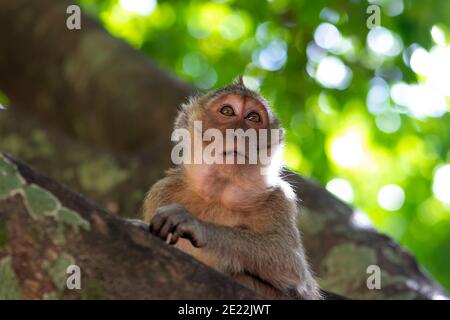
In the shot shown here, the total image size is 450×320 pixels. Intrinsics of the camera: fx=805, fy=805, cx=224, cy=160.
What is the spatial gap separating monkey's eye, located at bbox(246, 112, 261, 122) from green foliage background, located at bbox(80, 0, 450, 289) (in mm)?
2746

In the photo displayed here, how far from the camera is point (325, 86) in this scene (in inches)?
329

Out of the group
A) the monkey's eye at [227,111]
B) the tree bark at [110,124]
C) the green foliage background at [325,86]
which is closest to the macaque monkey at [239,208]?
the monkey's eye at [227,111]

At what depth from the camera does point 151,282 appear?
8.86ft

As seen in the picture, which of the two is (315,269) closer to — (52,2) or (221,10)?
(52,2)

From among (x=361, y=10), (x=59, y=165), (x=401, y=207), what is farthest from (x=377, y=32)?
(x=59, y=165)

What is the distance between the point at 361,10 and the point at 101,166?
9.26 feet

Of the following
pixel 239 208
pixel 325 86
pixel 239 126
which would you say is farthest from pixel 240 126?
pixel 325 86

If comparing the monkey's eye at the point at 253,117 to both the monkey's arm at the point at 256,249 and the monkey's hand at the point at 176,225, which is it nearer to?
the monkey's arm at the point at 256,249

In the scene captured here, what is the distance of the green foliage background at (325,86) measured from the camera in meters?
7.80

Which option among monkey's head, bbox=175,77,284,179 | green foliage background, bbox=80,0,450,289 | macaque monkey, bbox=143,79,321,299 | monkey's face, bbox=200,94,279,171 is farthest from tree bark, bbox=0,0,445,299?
green foliage background, bbox=80,0,450,289

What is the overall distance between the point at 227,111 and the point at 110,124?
7.85ft

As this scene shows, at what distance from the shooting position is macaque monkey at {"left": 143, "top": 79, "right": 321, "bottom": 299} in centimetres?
430

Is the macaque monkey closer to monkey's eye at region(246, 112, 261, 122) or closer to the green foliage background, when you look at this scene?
monkey's eye at region(246, 112, 261, 122)

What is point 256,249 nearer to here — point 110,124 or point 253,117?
point 253,117
